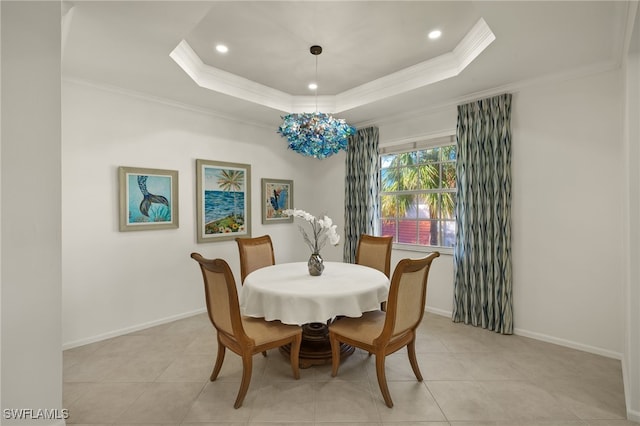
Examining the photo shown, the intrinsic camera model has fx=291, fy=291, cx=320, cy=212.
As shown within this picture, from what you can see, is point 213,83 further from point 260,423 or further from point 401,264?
point 260,423

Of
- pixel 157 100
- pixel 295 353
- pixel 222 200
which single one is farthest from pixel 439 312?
pixel 157 100

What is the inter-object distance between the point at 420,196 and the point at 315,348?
8.34ft

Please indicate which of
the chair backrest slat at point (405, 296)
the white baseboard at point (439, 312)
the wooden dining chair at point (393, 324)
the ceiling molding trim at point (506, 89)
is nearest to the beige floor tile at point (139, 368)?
the wooden dining chair at point (393, 324)

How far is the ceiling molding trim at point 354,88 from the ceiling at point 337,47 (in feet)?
0.04

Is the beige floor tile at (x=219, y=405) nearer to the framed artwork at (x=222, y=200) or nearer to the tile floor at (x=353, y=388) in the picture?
the tile floor at (x=353, y=388)

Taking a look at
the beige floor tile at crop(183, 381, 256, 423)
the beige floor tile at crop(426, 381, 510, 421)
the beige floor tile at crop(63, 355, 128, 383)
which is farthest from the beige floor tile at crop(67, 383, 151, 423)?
the beige floor tile at crop(426, 381, 510, 421)

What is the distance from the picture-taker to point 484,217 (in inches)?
132

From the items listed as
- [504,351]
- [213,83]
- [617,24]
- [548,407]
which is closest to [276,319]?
[548,407]

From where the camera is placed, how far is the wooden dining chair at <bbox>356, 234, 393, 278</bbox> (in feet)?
10.5

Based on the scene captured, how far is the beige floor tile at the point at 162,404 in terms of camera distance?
1.91 metres

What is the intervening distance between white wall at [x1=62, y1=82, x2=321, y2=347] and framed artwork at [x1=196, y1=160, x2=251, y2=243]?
103mm

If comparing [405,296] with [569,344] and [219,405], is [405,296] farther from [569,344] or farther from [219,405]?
[569,344]

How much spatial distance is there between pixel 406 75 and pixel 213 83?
219cm

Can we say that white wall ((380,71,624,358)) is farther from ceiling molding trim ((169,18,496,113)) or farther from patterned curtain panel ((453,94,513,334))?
ceiling molding trim ((169,18,496,113))
